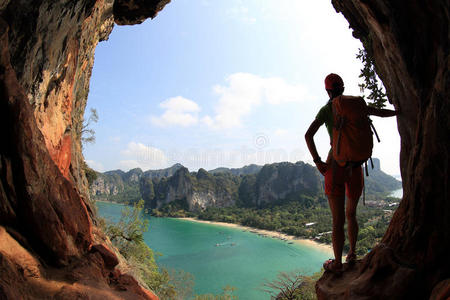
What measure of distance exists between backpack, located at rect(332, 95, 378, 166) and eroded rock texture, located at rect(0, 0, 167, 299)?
12.0 ft

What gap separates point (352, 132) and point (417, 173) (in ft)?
2.60

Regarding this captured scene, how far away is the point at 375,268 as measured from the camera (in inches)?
109

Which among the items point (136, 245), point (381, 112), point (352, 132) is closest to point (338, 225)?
point (352, 132)

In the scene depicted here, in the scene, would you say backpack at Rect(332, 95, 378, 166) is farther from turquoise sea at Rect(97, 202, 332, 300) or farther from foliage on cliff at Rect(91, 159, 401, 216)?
foliage on cliff at Rect(91, 159, 401, 216)

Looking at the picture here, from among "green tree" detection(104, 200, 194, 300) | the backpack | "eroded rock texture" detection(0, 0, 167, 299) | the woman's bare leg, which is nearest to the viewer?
"eroded rock texture" detection(0, 0, 167, 299)

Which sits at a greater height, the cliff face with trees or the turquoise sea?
the cliff face with trees

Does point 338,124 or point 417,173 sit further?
point 338,124

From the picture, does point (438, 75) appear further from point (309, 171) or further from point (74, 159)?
point (309, 171)

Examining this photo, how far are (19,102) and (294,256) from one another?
45568 millimetres

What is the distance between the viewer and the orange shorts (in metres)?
3.24

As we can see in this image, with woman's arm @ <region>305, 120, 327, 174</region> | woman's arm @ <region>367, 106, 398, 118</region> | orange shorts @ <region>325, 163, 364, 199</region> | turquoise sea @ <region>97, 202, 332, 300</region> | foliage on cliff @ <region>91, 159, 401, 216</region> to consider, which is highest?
woman's arm @ <region>367, 106, 398, 118</region>

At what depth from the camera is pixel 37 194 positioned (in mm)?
3207

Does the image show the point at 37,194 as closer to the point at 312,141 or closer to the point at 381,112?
the point at 312,141

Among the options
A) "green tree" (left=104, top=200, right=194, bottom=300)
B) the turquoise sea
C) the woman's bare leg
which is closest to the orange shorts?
the woman's bare leg
